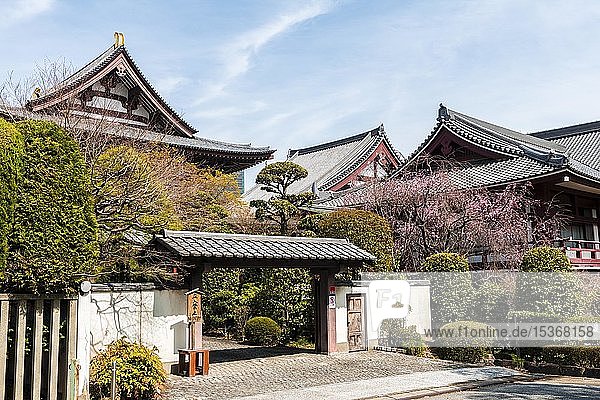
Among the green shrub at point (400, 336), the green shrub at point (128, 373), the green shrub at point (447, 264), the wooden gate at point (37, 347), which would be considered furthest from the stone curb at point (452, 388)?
the wooden gate at point (37, 347)

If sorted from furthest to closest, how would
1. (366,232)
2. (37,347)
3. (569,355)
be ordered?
(366,232) → (569,355) → (37,347)

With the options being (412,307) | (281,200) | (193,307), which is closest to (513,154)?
(412,307)

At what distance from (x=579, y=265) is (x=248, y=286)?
1085 centimetres

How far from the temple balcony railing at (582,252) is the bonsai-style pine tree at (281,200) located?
8.44 metres

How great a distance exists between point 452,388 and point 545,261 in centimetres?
496

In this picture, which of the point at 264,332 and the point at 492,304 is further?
the point at 264,332

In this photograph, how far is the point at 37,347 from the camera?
26.9 ft

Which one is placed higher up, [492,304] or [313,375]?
[492,304]

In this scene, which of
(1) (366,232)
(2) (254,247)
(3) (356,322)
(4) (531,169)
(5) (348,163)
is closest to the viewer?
(2) (254,247)

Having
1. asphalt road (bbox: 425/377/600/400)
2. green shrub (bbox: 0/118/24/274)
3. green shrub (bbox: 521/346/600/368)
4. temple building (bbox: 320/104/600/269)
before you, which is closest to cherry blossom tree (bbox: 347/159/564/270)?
temple building (bbox: 320/104/600/269)

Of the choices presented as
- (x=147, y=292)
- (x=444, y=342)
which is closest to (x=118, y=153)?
(x=147, y=292)

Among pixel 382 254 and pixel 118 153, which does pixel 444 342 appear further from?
pixel 118 153

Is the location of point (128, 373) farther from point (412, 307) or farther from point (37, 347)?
point (412, 307)

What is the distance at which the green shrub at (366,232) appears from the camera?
16438 millimetres
